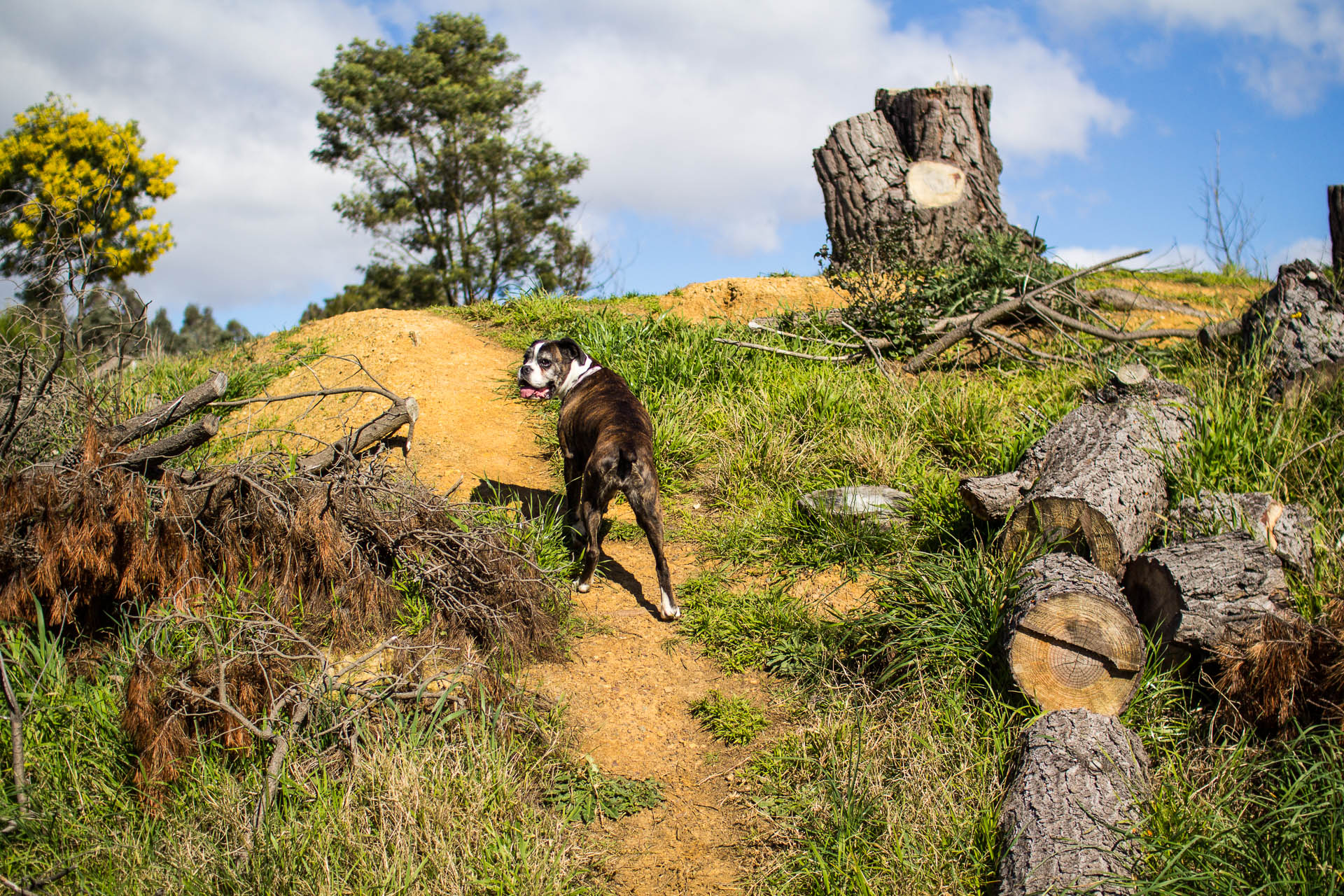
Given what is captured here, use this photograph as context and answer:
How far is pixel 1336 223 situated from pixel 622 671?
658cm

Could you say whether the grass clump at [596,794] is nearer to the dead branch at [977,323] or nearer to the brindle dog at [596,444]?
the brindle dog at [596,444]

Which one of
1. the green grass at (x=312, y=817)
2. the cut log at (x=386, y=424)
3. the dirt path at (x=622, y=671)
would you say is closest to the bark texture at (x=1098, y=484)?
the dirt path at (x=622, y=671)

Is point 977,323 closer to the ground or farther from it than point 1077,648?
farther from it

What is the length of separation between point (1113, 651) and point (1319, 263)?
4.70 m

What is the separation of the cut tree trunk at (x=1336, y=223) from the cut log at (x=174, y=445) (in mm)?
7874

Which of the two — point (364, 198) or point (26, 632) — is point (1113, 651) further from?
→ point (364, 198)

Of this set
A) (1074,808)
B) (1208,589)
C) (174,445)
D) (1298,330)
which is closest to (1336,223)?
(1298,330)

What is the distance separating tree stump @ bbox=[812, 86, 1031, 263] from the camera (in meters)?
9.41

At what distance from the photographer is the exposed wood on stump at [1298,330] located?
5.44 metres

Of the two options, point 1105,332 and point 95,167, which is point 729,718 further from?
point 95,167

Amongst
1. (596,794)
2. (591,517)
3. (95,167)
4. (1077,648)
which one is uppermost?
(95,167)

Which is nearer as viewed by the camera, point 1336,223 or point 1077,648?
point 1077,648

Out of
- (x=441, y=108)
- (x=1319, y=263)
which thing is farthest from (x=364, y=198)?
(x=1319, y=263)

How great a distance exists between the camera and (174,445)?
425 cm
